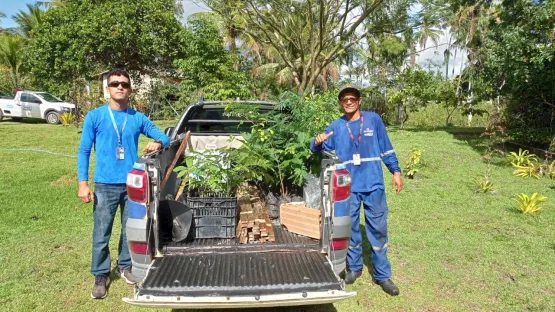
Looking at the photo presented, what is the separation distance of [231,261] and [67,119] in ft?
60.3

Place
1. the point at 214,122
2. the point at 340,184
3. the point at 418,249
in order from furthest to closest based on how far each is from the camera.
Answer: the point at 214,122 → the point at 418,249 → the point at 340,184

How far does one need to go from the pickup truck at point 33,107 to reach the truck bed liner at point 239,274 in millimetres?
19592

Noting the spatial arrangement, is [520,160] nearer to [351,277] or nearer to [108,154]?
[351,277]

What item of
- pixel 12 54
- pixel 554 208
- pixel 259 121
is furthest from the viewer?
pixel 12 54

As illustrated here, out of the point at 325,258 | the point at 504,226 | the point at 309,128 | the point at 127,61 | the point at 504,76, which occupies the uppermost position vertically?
the point at 127,61

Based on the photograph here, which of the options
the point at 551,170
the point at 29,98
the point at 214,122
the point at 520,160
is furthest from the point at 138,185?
the point at 29,98

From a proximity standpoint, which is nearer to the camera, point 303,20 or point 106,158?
point 106,158

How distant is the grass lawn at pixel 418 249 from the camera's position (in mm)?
3512

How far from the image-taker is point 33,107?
19891 millimetres

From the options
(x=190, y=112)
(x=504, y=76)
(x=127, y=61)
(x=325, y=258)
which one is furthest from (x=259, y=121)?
(x=127, y=61)

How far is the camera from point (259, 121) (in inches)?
183

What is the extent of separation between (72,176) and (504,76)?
11201 mm

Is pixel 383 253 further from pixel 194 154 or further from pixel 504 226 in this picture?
pixel 504 226

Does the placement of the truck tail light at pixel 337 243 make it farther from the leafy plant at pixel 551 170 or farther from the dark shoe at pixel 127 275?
the leafy plant at pixel 551 170
